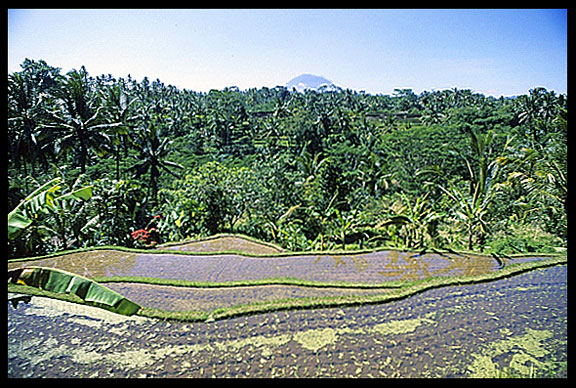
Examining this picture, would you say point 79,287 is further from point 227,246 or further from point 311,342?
point 227,246

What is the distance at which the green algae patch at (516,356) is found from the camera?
2695mm

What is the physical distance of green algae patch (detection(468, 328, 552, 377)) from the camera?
8.84 ft

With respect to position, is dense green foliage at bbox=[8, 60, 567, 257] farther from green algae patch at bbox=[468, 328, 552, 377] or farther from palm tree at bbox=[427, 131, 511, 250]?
green algae patch at bbox=[468, 328, 552, 377]

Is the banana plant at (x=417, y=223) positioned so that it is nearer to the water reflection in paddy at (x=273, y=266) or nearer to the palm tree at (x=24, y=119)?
the water reflection in paddy at (x=273, y=266)

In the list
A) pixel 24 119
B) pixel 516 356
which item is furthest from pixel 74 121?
pixel 516 356

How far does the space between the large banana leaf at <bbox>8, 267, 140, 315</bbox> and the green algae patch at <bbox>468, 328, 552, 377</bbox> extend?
2.27 m

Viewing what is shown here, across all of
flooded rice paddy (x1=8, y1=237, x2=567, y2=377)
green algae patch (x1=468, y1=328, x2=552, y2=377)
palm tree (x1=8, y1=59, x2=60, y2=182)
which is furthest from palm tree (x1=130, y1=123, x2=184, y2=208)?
green algae patch (x1=468, y1=328, x2=552, y2=377)

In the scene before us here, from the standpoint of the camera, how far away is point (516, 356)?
9.46 feet

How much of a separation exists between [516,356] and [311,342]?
1465 mm

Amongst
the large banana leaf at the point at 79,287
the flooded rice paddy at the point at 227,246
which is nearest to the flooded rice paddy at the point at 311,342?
the large banana leaf at the point at 79,287

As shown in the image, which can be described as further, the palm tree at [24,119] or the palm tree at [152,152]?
the palm tree at [152,152]
